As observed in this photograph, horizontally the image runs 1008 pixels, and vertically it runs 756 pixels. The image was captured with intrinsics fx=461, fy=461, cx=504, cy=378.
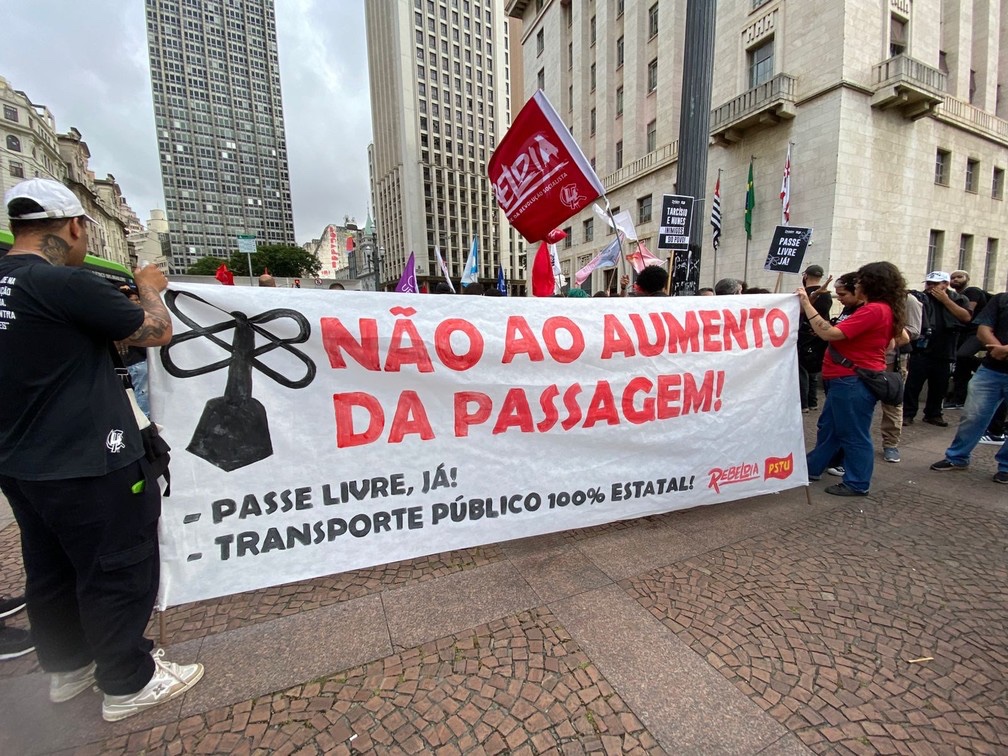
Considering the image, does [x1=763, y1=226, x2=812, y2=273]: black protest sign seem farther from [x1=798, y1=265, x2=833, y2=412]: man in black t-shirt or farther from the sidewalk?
the sidewalk

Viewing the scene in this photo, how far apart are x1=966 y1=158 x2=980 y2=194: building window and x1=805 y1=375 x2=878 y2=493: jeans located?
80.9ft

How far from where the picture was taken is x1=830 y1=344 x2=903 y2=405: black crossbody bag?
353 centimetres

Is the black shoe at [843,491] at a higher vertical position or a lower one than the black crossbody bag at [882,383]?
lower

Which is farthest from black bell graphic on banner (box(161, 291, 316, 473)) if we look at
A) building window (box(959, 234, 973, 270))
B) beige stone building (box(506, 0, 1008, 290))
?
building window (box(959, 234, 973, 270))

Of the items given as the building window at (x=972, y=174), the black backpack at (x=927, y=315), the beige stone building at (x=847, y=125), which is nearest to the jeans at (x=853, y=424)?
the black backpack at (x=927, y=315)

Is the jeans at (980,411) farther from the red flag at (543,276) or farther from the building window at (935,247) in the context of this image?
the building window at (935,247)

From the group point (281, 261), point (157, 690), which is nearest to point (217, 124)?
point (281, 261)

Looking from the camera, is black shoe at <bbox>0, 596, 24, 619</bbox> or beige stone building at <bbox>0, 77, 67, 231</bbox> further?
beige stone building at <bbox>0, 77, 67, 231</bbox>

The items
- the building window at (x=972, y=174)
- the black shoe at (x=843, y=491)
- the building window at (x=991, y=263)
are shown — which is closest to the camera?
the black shoe at (x=843, y=491)

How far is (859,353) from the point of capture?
11.9ft

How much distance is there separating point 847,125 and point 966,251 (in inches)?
400

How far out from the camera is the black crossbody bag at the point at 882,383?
139 inches

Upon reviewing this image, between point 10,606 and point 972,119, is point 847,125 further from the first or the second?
point 10,606

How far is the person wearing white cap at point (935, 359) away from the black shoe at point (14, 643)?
839 cm
